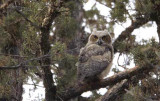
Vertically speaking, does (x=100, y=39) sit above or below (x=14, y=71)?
above

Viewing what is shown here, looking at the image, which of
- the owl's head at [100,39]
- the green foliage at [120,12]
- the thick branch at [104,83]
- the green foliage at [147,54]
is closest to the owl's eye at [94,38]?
the owl's head at [100,39]

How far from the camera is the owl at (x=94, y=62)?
5641 mm

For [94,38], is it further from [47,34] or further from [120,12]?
[47,34]

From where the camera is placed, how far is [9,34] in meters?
6.42

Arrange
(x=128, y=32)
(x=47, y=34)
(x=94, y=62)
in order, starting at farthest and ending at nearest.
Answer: (x=128, y=32) → (x=94, y=62) → (x=47, y=34)

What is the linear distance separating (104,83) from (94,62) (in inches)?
16.5

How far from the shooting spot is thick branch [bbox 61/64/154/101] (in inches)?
205

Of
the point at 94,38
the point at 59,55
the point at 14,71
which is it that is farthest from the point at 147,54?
the point at 14,71

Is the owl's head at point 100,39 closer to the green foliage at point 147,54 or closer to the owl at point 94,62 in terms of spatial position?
the owl at point 94,62

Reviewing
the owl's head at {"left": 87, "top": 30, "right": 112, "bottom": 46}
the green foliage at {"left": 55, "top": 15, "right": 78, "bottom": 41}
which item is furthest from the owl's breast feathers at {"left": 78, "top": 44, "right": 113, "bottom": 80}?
the green foliage at {"left": 55, "top": 15, "right": 78, "bottom": 41}

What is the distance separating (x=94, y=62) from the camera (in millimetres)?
5766

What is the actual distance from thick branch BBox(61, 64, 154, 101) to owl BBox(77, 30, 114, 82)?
11 centimetres

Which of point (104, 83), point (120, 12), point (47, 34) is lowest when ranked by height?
point (104, 83)

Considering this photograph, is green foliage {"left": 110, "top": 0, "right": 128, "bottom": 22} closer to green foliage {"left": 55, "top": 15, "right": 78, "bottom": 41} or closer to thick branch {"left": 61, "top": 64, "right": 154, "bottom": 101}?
thick branch {"left": 61, "top": 64, "right": 154, "bottom": 101}
